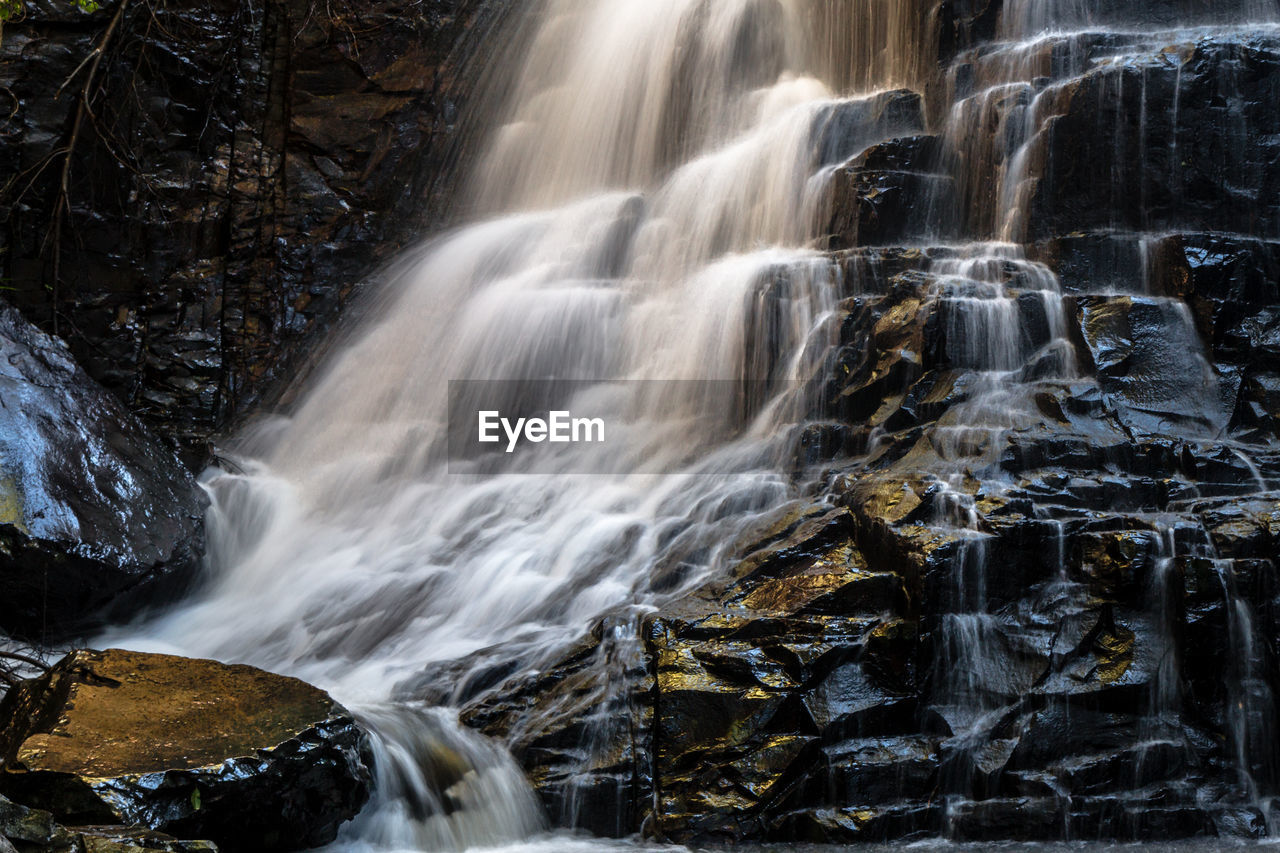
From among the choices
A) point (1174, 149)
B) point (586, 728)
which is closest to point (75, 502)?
point (586, 728)

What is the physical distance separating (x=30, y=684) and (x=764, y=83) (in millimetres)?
10945

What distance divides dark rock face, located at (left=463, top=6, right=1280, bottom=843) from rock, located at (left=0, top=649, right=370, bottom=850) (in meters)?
0.99

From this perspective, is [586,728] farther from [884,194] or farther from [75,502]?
[884,194]

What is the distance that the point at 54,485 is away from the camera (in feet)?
24.7

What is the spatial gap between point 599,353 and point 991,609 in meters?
4.98

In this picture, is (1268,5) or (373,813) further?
(1268,5)

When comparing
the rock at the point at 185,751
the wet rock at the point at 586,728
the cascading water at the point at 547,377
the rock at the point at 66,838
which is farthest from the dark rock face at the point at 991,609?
the rock at the point at 66,838

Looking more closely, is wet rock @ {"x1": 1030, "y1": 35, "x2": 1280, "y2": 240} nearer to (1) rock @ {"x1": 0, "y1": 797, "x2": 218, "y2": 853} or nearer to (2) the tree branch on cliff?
(1) rock @ {"x1": 0, "y1": 797, "x2": 218, "y2": 853}

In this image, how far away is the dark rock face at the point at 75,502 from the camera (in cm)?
716

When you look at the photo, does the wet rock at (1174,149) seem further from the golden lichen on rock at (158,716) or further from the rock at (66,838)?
the rock at (66,838)

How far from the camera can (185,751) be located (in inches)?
187

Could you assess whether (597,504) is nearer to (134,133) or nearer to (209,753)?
(209,753)

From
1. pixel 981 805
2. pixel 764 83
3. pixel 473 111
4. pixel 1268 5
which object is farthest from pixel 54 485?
pixel 1268 5

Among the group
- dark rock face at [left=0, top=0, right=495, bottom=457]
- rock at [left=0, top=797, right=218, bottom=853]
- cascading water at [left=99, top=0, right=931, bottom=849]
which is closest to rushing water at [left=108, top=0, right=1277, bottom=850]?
cascading water at [left=99, top=0, right=931, bottom=849]
